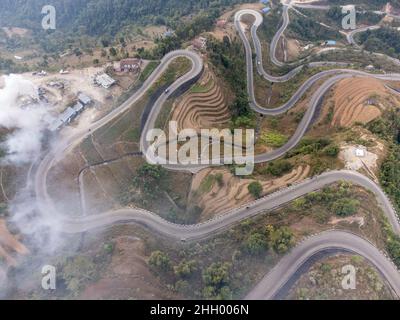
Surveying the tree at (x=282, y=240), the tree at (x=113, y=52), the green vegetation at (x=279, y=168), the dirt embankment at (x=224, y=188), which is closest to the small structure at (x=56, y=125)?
the tree at (x=113, y=52)

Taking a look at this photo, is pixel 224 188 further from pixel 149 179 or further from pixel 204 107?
pixel 204 107

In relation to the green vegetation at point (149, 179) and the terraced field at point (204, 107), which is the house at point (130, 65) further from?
the green vegetation at point (149, 179)

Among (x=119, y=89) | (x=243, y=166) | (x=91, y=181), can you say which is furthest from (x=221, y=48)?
(x=91, y=181)

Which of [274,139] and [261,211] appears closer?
[261,211]

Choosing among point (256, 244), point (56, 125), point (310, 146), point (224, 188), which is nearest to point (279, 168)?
point (310, 146)

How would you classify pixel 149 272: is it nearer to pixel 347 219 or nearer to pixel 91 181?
pixel 91 181

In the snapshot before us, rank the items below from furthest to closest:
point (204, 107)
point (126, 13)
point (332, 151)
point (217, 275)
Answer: point (126, 13) < point (204, 107) < point (332, 151) < point (217, 275)

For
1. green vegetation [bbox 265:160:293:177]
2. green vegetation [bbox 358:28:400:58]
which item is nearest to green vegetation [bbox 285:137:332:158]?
green vegetation [bbox 265:160:293:177]
